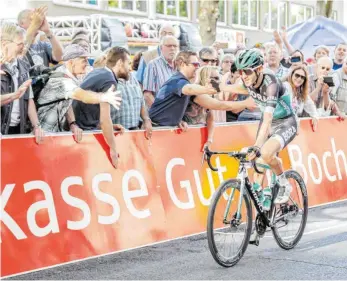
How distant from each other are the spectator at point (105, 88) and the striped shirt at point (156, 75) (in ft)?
5.62

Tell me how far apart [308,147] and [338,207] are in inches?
40.3

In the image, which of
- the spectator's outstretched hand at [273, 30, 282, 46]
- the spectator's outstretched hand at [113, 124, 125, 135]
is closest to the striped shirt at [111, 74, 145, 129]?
the spectator's outstretched hand at [113, 124, 125, 135]

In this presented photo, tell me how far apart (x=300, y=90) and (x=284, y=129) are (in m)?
2.16

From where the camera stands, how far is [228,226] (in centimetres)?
764

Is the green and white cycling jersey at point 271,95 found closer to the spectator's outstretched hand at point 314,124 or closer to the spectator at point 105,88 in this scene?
the spectator at point 105,88

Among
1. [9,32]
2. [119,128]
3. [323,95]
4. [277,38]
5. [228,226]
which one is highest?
[9,32]

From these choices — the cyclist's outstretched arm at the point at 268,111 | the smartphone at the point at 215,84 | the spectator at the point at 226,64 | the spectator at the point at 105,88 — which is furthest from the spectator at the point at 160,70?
the cyclist's outstretched arm at the point at 268,111

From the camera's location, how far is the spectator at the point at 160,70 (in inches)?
402

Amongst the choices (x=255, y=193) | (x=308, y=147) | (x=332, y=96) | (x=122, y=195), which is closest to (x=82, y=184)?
(x=122, y=195)

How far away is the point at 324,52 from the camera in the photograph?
14.6 meters

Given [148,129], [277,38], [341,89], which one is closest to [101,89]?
[148,129]

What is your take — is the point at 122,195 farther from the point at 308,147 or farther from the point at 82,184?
the point at 308,147

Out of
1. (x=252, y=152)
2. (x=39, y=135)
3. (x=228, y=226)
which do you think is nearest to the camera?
(x=39, y=135)

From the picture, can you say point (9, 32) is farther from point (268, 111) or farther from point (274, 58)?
point (274, 58)
